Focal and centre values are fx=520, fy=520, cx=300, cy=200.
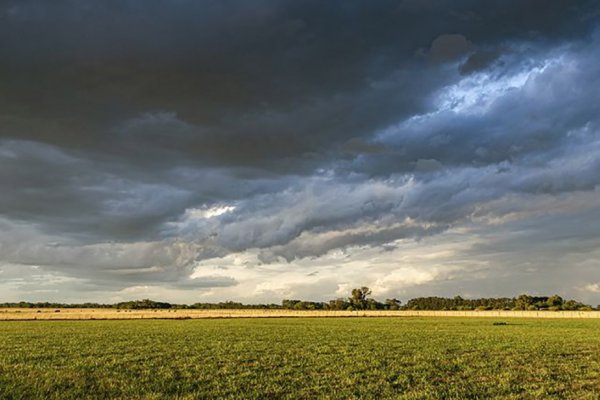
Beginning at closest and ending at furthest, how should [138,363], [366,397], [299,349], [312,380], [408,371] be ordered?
1. [366,397]
2. [312,380]
3. [408,371]
4. [138,363]
5. [299,349]

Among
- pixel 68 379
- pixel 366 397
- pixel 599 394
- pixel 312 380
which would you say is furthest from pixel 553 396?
pixel 68 379

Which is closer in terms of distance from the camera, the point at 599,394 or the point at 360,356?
the point at 599,394

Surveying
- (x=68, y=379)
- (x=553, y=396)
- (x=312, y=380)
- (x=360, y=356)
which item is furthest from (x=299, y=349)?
(x=553, y=396)

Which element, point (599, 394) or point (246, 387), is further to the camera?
point (246, 387)

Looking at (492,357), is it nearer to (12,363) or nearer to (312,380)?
(312,380)

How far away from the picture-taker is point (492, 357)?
30125mm

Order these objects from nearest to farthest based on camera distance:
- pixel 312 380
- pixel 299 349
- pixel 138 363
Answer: pixel 312 380
pixel 138 363
pixel 299 349

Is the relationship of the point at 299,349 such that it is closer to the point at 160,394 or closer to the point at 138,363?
the point at 138,363

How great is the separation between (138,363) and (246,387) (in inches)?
387

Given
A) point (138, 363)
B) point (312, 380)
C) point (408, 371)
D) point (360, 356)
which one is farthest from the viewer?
point (360, 356)

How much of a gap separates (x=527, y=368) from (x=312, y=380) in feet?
36.7

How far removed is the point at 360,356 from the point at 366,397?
12777mm

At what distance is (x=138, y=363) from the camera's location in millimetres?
26500

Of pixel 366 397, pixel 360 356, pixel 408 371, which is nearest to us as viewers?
pixel 366 397
